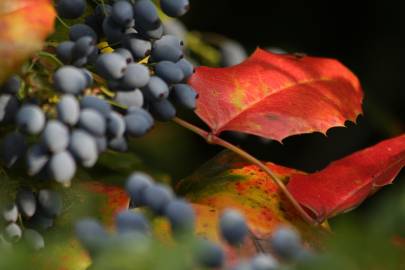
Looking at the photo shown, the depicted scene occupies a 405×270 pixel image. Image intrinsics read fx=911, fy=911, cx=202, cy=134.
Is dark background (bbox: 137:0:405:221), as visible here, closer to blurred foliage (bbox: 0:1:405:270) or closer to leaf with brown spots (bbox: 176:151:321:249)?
blurred foliage (bbox: 0:1:405:270)

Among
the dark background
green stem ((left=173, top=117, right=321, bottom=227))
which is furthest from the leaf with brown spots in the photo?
the dark background

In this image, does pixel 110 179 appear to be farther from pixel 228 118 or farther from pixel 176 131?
pixel 176 131

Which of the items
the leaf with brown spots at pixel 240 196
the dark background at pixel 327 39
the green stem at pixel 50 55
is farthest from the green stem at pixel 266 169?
the dark background at pixel 327 39

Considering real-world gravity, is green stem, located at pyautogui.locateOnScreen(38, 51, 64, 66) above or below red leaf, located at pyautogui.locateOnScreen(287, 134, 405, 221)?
above

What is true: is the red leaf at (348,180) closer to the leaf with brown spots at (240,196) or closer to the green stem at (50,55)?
the leaf with brown spots at (240,196)

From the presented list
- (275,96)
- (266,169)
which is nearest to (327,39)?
(275,96)

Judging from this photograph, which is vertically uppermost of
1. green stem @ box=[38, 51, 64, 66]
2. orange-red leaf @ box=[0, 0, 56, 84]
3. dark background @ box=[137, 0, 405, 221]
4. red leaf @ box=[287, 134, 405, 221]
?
orange-red leaf @ box=[0, 0, 56, 84]

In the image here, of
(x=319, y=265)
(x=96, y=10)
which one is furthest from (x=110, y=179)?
(x=319, y=265)
